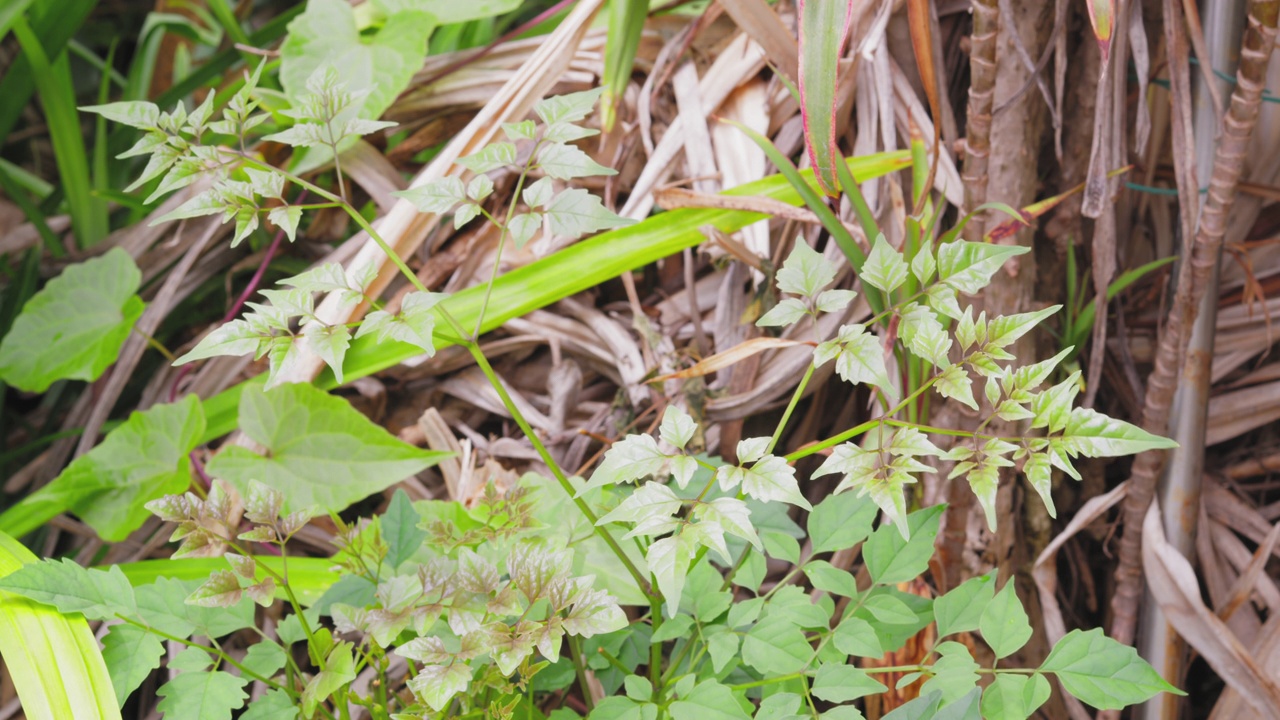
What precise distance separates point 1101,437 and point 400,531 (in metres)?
0.54

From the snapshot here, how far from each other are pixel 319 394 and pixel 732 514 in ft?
2.16

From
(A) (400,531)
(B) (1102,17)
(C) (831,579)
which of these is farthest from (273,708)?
(B) (1102,17)

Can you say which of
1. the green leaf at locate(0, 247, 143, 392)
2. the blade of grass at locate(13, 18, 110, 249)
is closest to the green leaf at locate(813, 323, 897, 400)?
the green leaf at locate(0, 247, 143, 392)

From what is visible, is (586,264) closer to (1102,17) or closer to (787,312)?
(787,312)

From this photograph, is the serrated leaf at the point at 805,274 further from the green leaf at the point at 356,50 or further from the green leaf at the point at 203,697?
the green leaf at the point at 356,50

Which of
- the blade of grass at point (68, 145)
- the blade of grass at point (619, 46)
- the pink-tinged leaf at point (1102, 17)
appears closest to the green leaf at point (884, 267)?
the pink-tinged leaf at point (1102, 17)

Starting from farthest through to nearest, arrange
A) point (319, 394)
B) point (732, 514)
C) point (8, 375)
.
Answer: point (8, 375) < point (319, 394) < point (732, 514)

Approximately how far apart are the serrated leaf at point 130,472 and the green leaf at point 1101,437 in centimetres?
92

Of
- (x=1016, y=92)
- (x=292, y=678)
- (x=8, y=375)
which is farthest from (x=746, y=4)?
(x=8, y=375)

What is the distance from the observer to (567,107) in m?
0.67

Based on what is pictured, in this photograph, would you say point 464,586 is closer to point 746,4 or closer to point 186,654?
point 186,654

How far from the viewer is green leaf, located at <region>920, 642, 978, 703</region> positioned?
582 millimetres

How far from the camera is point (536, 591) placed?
597mm

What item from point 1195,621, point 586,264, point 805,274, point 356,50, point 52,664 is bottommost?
point 1195,621
